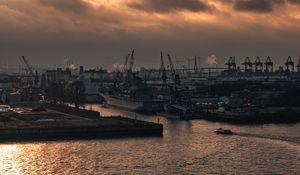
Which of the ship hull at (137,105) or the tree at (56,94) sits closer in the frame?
the ship hull at (137,105)

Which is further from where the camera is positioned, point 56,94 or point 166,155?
point 56,94

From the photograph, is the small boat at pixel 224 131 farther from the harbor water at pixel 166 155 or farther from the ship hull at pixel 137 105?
the ship hull at pixel 137 105

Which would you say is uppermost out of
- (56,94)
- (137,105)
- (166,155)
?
(56,94)

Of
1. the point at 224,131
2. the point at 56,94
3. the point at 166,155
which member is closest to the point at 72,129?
the point at 224,131

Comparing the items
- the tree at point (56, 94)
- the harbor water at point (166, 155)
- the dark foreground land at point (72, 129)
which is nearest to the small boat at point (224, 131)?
the harbor water at point (166, 155)

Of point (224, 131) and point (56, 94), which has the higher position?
point (56, 94)

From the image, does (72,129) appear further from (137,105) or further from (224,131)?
(137,105)

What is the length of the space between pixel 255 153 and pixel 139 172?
204 inches

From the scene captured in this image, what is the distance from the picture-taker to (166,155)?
23.6m

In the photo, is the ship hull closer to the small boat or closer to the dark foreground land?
the dark foreground land

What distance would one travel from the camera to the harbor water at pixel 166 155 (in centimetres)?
2084

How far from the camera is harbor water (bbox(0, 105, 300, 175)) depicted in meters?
20.8

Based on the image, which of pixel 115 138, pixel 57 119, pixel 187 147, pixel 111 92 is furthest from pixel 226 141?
pixel 111 92

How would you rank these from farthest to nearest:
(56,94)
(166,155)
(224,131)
Result: (56,94)
(224,131)
(166,155)
